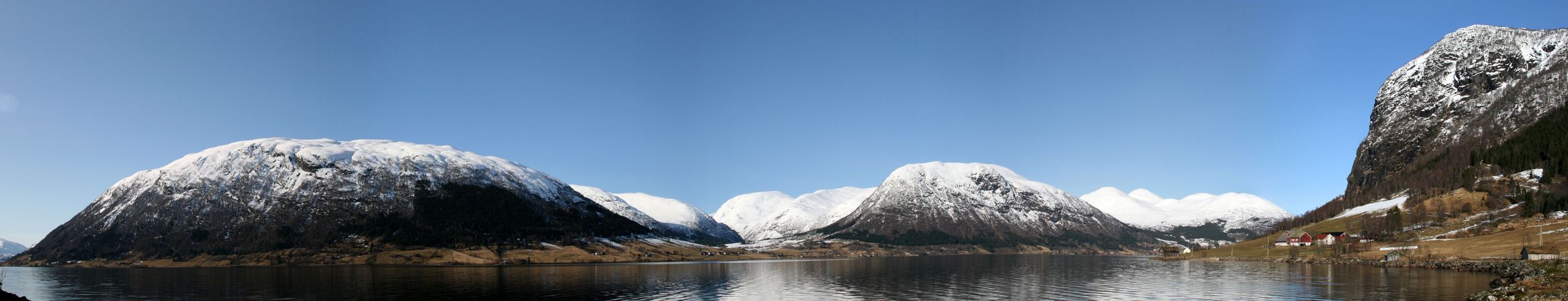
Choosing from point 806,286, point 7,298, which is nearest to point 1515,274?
point 806,286

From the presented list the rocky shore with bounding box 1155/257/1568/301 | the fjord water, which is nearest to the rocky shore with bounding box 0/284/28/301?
the fjord water

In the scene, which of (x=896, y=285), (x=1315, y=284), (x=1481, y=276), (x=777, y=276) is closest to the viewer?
(x=1315, y=284)

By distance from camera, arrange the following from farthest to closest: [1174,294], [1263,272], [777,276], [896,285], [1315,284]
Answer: [777,276] → [1263,272] → [896,285] → [1315,284] → [1174,294]

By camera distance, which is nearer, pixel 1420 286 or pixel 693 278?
pixel 1420 286

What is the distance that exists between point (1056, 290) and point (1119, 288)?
365 inches

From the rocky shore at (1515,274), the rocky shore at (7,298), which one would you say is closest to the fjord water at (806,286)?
the rocky shore at (1515,274)

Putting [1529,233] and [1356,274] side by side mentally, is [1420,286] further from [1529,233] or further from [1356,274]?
[1529,233]

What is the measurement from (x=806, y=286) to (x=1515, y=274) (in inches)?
4168

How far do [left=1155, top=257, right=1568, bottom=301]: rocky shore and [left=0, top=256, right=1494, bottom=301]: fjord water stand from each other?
11.0ft

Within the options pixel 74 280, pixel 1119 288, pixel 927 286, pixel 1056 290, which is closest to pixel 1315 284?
pixel 1119 288

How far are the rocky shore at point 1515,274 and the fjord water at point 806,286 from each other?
3349mm

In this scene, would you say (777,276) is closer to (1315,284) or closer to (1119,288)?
(1119,288)

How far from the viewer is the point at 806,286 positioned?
138 metres

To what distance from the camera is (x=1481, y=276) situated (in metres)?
128
